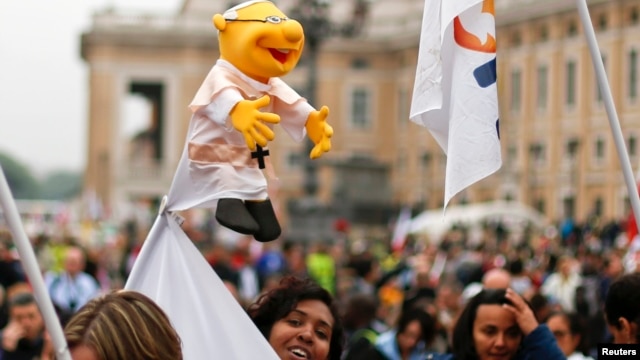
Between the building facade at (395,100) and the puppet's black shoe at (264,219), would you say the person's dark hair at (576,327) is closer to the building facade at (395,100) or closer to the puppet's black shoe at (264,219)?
the puppet's black shoe at (264,219)

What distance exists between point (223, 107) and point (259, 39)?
18 centimetres

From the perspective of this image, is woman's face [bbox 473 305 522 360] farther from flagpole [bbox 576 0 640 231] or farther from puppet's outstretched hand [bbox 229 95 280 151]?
puppet's outstretched hand [bbox 229 95 280 151]

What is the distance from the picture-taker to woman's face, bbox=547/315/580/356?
7.03 metres

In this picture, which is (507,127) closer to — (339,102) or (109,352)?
(339,102)

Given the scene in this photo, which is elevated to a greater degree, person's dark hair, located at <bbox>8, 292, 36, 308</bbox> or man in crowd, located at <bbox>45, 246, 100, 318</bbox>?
person's dark hair, located at <bbox>8, 292, 36, 308</bbox>

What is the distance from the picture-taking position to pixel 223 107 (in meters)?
3.69

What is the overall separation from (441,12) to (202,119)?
65 cm

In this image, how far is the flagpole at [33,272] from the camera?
2572 millimetres

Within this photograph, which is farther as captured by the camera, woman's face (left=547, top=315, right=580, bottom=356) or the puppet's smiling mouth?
woman's face (left=547, top=315, right=580, bottom=356)

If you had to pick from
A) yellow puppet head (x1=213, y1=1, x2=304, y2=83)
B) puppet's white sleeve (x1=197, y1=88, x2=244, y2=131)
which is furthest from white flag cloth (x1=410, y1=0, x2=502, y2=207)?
puppet's white sleeve (x1=197, y1=88, x2=244, y2=131)

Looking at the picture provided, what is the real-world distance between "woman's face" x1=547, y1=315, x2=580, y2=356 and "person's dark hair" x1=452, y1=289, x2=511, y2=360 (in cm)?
244

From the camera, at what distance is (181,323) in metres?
3.70

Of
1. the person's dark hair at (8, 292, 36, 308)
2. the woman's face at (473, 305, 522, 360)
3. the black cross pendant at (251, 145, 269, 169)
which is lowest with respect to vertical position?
the person's dark hair at (8, 292, 36, 308)

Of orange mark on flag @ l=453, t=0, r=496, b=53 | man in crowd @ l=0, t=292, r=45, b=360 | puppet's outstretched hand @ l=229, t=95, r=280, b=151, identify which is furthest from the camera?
man in crowd @ l=0, t=292, r=45, b=360
